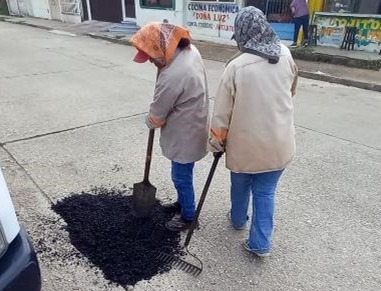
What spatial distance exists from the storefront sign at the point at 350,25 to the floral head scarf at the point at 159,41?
27.8 ft

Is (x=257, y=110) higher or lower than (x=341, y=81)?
higher

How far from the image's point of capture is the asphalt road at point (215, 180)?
8.34 ft

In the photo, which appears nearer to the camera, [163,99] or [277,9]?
[163,99]

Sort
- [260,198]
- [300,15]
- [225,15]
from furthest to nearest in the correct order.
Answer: [225,15] < [300,15] < [260,198]

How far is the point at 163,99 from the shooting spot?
97.6 inches

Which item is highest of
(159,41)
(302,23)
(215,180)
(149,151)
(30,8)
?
(159,41)

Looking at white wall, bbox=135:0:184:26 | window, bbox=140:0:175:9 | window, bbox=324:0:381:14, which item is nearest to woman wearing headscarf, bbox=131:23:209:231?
window, bbox=324:0:381:14

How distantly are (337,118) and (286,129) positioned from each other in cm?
375

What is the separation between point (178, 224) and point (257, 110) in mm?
1164

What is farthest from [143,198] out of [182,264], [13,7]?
[13,7]

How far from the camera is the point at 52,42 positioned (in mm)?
13484

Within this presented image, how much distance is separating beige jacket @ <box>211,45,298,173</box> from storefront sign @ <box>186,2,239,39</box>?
34.2ft

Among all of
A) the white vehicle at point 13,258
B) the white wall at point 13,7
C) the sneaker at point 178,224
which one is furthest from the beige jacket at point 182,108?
the white wall at point 13,7

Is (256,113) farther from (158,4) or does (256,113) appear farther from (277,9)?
(158,4)
